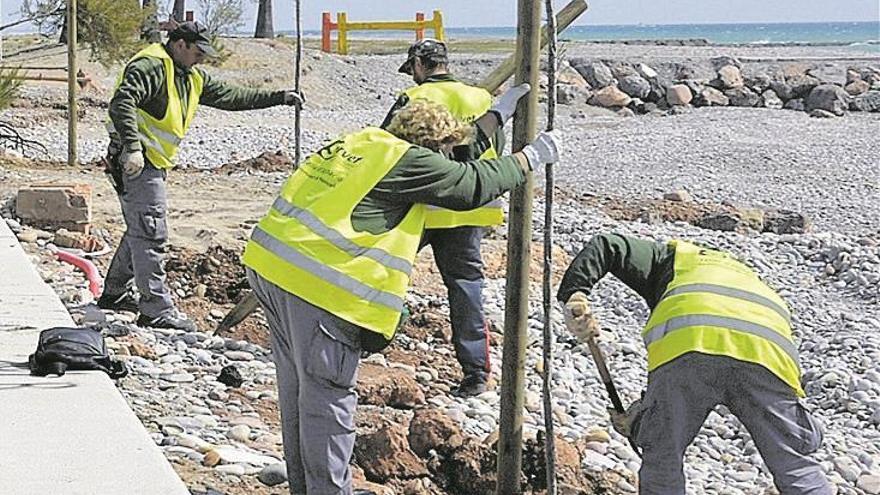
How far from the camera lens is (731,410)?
15.2 ft

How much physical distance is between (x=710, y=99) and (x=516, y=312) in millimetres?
28293

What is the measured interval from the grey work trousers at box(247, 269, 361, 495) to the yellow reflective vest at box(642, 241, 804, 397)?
1.01 metres

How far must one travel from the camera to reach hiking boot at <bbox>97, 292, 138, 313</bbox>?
8008mm

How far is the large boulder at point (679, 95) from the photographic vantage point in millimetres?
32219

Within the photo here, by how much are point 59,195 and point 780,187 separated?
10694 millimetres

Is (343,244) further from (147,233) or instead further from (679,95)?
(679,95)

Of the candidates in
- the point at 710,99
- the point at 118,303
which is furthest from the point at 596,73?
the point at 118,303

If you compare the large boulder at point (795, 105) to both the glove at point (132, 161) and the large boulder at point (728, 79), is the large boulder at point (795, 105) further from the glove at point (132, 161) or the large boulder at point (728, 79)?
the glove at point (132, 161)

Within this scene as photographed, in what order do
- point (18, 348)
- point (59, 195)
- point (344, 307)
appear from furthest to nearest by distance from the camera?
point (59, 195) → point (18, 348) → point (344, 307)

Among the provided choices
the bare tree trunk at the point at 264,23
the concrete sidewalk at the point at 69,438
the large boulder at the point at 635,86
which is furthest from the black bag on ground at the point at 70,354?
the bare tree trunk at the point at 264,23

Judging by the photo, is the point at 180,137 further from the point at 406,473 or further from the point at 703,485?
the point at 703,485

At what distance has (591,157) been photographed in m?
21.4

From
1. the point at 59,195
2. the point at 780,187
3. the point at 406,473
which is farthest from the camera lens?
the point at 780,187

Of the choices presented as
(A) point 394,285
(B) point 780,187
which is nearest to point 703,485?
(A) point 394,285
